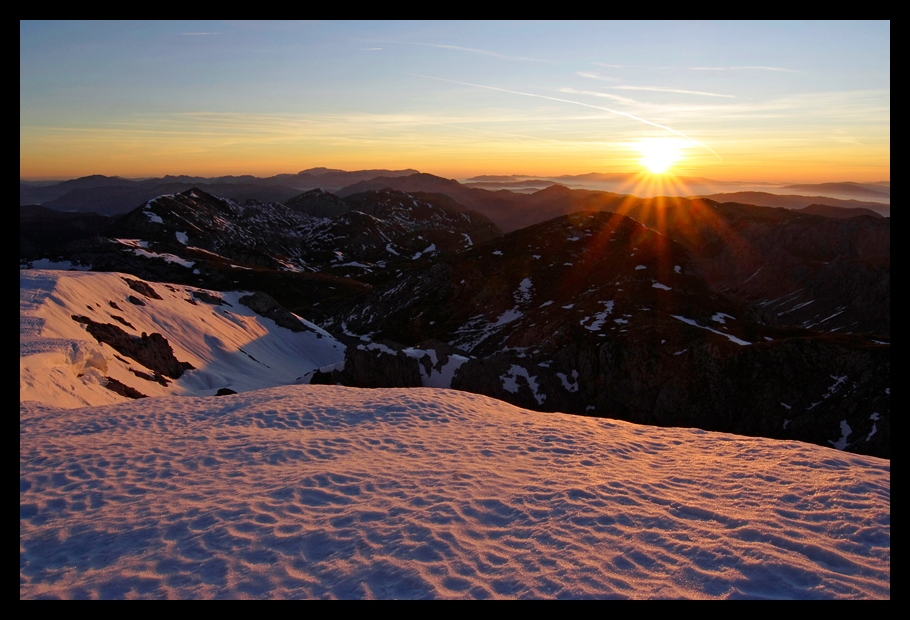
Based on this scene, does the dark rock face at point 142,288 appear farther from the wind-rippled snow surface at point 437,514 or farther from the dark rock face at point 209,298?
the wind-rippled snow surface at point 437,514

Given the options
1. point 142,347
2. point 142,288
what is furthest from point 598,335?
point 142,288

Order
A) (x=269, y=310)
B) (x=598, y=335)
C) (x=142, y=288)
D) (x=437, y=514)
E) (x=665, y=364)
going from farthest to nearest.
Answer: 1. (x=269, y=310)
2. (x=598, y=335)
3. (x=665, y=364)
4. (x=142, y=288)
5. (x=437, y=514)

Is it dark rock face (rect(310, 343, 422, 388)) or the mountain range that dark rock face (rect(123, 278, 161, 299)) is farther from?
dark rock face (rect(310, 343, 422, 388))

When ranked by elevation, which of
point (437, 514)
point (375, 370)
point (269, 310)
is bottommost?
point (375, 370)

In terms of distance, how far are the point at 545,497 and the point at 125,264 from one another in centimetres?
14023

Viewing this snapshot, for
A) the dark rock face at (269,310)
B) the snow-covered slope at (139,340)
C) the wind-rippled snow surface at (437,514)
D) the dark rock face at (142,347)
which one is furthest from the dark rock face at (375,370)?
the wind-rippled snow surface at (437,514)

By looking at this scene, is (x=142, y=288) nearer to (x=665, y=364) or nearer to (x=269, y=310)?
(x=269, y=310)

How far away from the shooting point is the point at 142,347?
130 feet

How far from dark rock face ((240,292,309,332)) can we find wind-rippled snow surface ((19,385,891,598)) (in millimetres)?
52606

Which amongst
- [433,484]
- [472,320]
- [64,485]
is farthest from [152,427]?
[472,320]

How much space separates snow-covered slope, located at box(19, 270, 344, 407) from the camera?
27594 millimetres

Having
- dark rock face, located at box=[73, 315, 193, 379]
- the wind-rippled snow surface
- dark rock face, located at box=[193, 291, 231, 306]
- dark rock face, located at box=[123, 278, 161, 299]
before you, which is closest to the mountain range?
dark rock face, located at box=[73, 315, 193, 379]

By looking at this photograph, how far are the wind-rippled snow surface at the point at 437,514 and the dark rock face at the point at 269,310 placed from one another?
52606 mm

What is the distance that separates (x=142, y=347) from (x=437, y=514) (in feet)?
123
